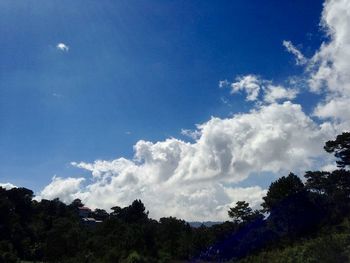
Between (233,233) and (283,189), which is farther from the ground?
(283,189)

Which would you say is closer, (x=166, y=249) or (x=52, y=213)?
(x=166, y=249)

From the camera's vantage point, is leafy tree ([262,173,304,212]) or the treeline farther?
leafy tree ([262,173,304,212])

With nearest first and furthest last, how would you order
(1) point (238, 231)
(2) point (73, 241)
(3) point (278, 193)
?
(2) point (73, 241) → (3) point (278, 193) → (1) point (238, 231)

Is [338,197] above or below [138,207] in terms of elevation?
below

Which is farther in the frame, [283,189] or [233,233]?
[233,233]

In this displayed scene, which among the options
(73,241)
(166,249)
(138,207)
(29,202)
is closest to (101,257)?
(73,241)

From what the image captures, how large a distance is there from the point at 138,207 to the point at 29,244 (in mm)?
45321

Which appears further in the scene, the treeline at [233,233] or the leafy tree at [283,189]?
the leafy tree at [283,189]

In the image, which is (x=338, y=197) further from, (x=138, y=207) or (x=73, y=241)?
(x=138, y=207)

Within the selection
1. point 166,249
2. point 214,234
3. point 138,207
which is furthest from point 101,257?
point 138,207

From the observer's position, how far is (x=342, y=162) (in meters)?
67.4

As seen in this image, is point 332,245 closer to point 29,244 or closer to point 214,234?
point 214,234

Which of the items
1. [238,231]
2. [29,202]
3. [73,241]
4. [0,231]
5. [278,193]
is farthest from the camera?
[29,202]

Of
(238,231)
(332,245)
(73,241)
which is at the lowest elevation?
(332,245)
